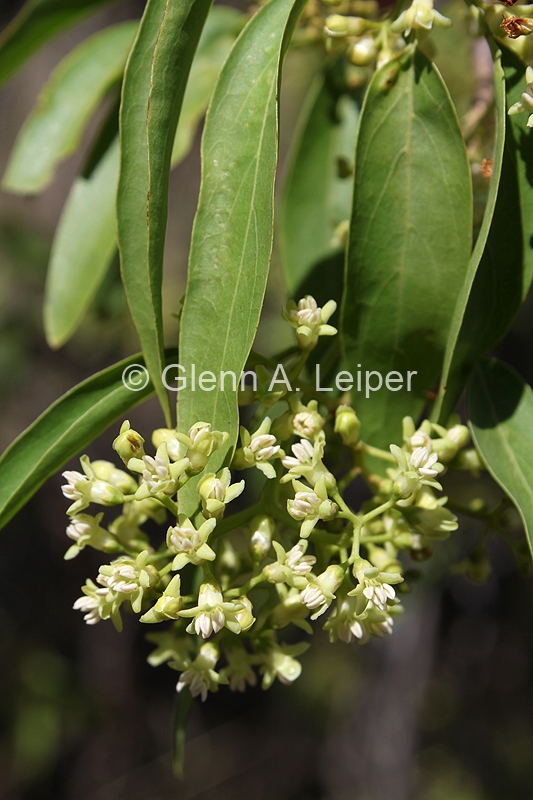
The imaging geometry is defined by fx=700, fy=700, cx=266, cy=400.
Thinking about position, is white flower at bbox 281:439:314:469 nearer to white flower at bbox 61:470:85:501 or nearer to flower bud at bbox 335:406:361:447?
flower bud at bbox 335:406:361:447

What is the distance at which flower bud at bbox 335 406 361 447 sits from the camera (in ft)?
3.39

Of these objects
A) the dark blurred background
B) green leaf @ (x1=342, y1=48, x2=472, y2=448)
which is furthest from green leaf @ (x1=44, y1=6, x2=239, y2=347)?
the dark blurred background

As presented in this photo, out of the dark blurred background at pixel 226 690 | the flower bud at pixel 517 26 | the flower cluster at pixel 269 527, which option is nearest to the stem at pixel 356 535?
the flower cluster at pixel 269 527

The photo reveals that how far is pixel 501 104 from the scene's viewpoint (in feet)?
3.04

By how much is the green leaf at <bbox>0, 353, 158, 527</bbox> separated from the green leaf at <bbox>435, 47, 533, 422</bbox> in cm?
46

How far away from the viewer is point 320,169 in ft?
5.40

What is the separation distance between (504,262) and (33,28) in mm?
1259

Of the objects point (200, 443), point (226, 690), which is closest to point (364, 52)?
point (200, 443)

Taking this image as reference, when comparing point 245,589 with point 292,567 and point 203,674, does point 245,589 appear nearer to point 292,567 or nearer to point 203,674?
point 292,567

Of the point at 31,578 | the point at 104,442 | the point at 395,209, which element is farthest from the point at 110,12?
the point at 395,209

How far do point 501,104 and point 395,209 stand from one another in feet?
0.63

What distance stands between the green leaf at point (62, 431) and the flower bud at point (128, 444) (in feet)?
0.28

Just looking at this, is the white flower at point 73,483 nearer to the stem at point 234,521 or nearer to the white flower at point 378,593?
the stem at point 234,521

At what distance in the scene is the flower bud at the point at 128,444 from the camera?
0.92m
